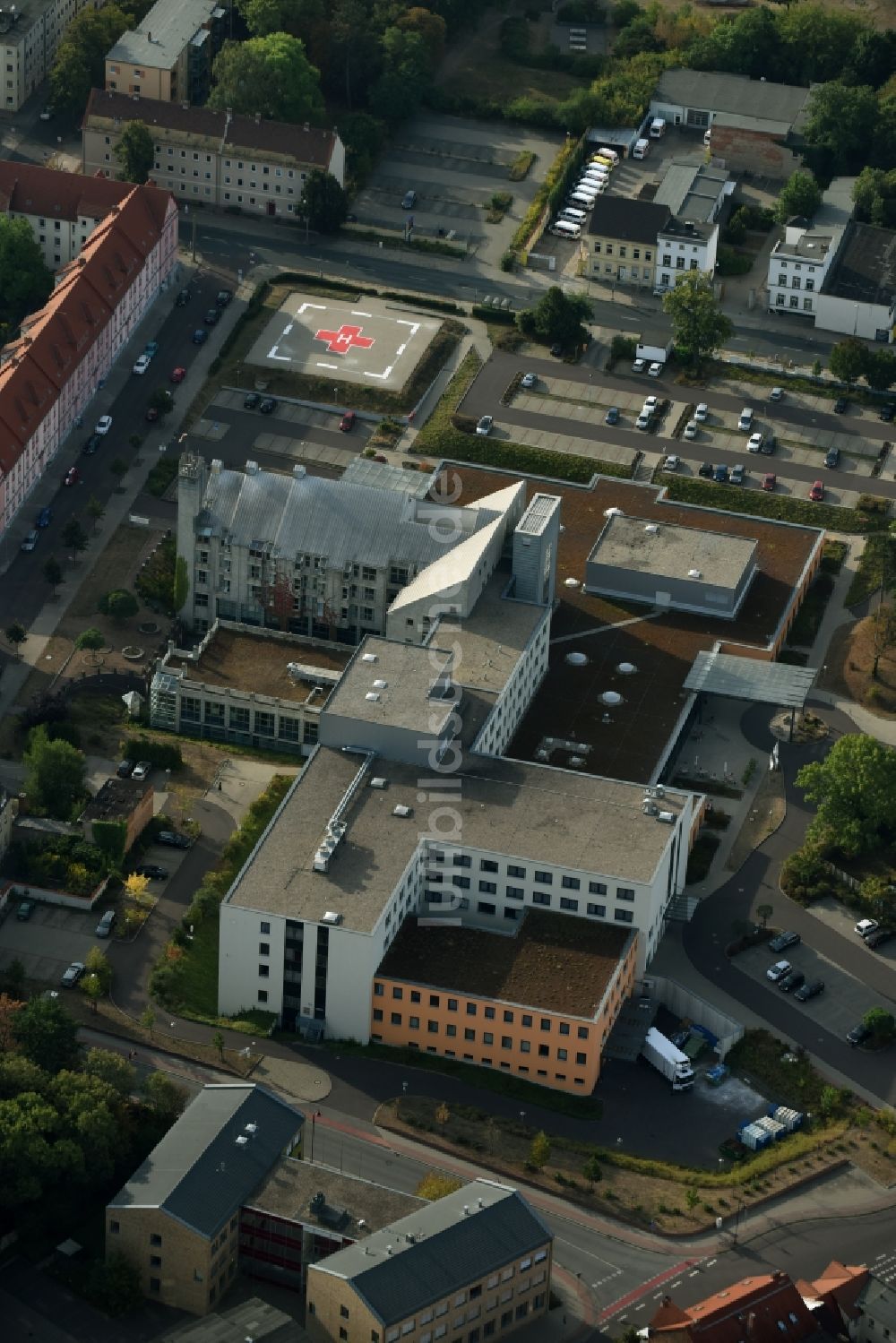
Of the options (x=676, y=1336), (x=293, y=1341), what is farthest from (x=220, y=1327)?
(x=676, y=1336)

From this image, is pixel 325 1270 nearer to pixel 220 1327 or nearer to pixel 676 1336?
pixel 220 1327

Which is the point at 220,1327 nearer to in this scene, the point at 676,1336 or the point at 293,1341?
the point at 293,1341

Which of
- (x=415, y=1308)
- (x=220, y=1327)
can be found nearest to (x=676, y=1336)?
(x=415, y=1308)

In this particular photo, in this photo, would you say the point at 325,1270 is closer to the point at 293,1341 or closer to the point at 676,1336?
the point at 293,1341

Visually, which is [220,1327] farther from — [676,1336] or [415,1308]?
[676,1336]
